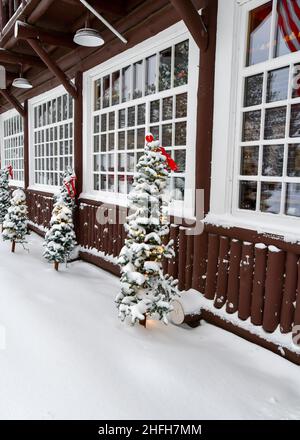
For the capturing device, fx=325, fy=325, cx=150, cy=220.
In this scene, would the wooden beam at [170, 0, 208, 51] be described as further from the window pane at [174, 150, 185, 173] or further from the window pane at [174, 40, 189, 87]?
the window pane at [174, 150, 185, 173]

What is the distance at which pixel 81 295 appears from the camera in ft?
14.5

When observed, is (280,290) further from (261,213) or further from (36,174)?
(36,174)

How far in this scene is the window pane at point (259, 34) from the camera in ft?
10.3

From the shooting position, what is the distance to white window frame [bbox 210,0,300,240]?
323cm

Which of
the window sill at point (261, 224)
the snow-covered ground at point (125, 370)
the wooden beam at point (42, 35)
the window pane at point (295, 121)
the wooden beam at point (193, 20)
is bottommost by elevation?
the snow-covered ground at point (125, 370)

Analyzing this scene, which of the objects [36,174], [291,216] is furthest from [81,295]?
[36,174]

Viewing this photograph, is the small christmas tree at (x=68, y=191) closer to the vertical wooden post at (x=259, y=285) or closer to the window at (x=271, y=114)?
the window at (x=271, y=114)

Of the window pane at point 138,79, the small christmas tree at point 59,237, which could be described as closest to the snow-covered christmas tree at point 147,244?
the window pane at point 138,79

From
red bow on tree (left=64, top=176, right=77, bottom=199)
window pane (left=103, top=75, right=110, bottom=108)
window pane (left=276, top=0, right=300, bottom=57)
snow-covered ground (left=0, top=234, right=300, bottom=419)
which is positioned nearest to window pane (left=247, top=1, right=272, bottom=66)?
window pane (left=276, top=0, right=300, bottom=57)

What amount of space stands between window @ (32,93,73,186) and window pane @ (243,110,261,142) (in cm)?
464

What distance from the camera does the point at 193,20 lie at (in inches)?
135

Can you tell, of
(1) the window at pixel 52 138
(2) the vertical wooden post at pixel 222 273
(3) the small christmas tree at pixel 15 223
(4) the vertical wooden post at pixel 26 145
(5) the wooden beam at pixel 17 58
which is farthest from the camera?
(4) the vertical wooden post at pixel 26 145

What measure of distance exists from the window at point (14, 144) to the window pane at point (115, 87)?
5651 mm

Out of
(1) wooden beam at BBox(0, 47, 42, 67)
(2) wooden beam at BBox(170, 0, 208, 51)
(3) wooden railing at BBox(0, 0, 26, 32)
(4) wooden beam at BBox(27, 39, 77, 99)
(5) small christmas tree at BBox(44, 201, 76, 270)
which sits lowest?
(5) small christmas tree at BBox(44, 201, 76, 270)
